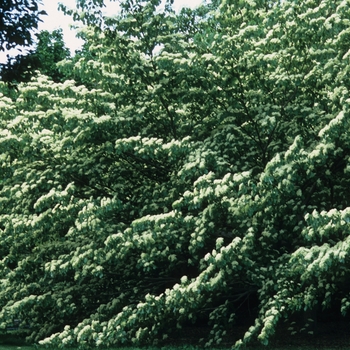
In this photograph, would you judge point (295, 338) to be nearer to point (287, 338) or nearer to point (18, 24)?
point (287, 338)

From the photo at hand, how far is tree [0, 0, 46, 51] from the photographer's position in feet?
42.5

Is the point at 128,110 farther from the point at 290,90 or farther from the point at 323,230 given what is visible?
the point at 323,230

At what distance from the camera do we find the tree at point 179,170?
12.1 meters

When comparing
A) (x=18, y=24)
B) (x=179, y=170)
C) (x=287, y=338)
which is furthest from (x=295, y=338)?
(x=18, y=24)

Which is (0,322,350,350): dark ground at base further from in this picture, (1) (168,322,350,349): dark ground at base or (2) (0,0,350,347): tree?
(2) (0,0,350,347): tree

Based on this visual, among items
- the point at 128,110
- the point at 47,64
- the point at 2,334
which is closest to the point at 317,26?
the point at 128,110

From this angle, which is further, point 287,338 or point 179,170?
point 287,338

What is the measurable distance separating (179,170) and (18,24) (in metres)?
4.49

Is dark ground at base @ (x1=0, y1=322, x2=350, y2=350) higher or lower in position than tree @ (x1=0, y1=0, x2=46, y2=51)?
lower

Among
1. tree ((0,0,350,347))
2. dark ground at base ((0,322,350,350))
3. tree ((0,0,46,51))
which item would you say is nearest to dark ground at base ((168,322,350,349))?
dark ground at base ((0,322,350,350))

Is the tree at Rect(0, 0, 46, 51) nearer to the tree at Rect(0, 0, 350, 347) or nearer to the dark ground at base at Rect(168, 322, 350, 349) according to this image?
the tree at Rect(0, 0, 350, 347)

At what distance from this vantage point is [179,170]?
13656 millimetres

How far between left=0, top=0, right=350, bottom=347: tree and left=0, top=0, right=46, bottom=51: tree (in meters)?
1.42

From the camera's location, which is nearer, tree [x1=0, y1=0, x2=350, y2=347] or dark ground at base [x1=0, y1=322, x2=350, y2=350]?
tree [x1=0, y1=0, x2=350, y2=347]
